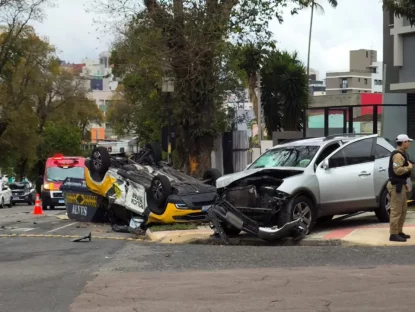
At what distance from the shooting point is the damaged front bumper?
1167 cm

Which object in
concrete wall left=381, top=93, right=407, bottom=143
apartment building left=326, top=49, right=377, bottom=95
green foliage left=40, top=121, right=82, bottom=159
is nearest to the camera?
concrete wall left=381, top=93, right=407, bottom=143

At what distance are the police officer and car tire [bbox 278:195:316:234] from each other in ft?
4.81

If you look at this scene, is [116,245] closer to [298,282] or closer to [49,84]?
[298,282]

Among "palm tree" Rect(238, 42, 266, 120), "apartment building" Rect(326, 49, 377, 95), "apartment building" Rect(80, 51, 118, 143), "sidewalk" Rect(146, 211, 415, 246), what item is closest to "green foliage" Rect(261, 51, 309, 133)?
"palm tree" Rect(238, 42, 266, 120)

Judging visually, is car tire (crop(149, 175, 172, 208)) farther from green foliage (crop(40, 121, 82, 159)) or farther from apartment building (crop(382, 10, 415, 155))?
green foliage (crop(40, 121, 82, 159))

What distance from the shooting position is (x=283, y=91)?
37.5m

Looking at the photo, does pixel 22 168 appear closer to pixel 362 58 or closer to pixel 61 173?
pixel 61 173

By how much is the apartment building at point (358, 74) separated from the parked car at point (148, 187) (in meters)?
118

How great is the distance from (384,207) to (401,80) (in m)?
12.2

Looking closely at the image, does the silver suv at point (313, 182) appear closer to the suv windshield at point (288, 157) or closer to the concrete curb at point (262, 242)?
the suv windshield at point (288, 157)

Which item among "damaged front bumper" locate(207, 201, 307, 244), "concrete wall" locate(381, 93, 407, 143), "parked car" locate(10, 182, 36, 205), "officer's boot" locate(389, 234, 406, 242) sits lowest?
"parked car" locate(10, 182, 36, 205)

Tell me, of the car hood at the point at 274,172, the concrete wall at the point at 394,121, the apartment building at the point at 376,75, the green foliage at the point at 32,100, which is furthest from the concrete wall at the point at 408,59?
the apartment building at the point at 376,75

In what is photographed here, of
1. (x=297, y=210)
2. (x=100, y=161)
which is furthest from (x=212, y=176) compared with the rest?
(x=297, y=210)

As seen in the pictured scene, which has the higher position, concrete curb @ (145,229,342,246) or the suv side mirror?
the suv side mirror
